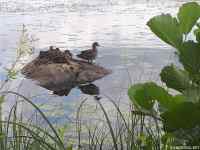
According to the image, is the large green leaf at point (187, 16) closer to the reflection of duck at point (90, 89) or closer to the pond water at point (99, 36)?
the pond water at point (99, 36)

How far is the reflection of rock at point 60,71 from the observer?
746cm

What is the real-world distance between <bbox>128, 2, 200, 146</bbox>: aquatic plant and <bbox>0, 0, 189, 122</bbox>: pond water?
8.81 ft

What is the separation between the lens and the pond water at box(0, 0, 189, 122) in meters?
6.71

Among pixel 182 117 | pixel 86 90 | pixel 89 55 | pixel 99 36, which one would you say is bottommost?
pixel 86 90

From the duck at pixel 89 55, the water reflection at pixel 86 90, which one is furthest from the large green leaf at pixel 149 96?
the duck at pixel 89 55

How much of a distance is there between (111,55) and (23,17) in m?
5.31

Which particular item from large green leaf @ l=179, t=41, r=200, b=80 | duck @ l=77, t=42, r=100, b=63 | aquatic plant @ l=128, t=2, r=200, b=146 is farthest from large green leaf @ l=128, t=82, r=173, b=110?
duck @ l=77, t=42, r=100, b=63

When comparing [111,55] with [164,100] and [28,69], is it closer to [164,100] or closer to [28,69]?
[28,69]

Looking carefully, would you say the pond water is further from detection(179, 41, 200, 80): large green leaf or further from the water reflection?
detection(179, 41, 200, 80): large green leaf

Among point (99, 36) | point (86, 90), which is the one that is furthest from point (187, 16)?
point (99, 36)

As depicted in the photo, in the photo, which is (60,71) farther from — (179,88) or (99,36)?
(179,88)

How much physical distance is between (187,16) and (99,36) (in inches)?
363

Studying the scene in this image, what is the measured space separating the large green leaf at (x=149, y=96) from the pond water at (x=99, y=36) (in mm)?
2741

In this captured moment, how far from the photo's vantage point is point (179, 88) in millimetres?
1082
